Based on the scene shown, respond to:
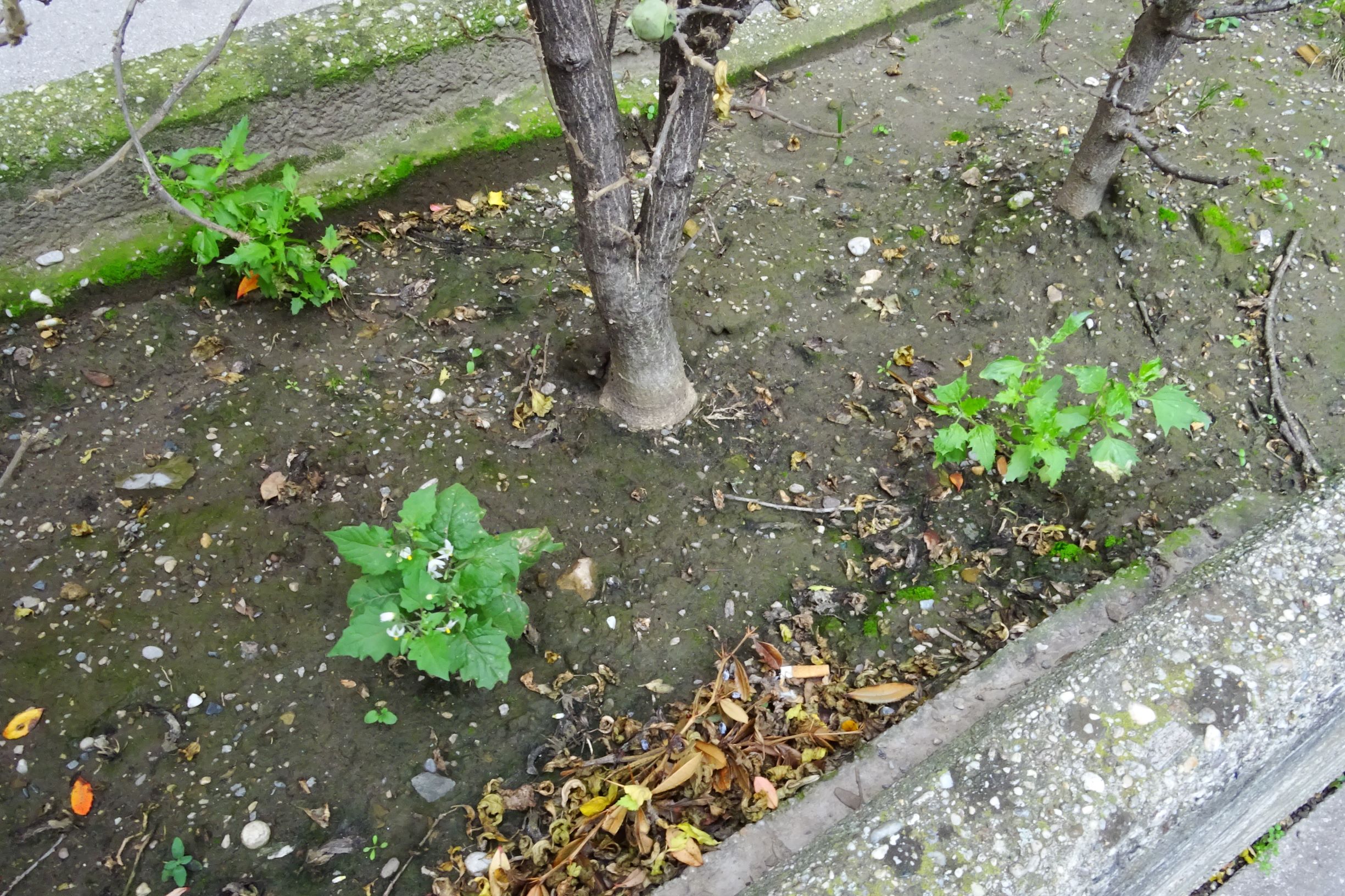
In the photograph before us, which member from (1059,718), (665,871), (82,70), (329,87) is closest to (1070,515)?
(1059,718)

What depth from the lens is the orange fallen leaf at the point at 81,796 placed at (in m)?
1.81

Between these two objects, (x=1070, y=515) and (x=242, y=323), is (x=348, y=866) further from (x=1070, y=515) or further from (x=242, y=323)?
(x=1070, y=515)

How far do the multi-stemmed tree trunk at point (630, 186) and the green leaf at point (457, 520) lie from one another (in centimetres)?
72

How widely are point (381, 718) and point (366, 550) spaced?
477mm

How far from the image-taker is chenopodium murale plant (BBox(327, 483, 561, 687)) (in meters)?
1.73

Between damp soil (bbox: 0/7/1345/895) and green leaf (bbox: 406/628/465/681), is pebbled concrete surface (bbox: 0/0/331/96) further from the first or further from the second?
green leaf (bbox: 406/628/465/681)

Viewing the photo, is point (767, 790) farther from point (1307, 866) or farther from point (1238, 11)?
point (1238, 11)

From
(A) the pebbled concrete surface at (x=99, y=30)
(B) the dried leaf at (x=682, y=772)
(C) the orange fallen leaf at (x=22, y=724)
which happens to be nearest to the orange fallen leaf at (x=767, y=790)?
(B) the dried leaf at (x=682, y=772)

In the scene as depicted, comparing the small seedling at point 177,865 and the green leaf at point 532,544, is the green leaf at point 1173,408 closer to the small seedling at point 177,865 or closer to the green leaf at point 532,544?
the green leaf at point 532,544

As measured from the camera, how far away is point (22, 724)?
1.89 meters

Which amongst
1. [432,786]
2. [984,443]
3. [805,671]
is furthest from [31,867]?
[984,443]

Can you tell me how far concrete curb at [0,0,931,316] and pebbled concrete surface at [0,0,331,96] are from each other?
0.14 metres

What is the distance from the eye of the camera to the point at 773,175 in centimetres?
319

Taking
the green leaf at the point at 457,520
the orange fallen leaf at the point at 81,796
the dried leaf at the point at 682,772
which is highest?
the green leaf at the point at 457,520
